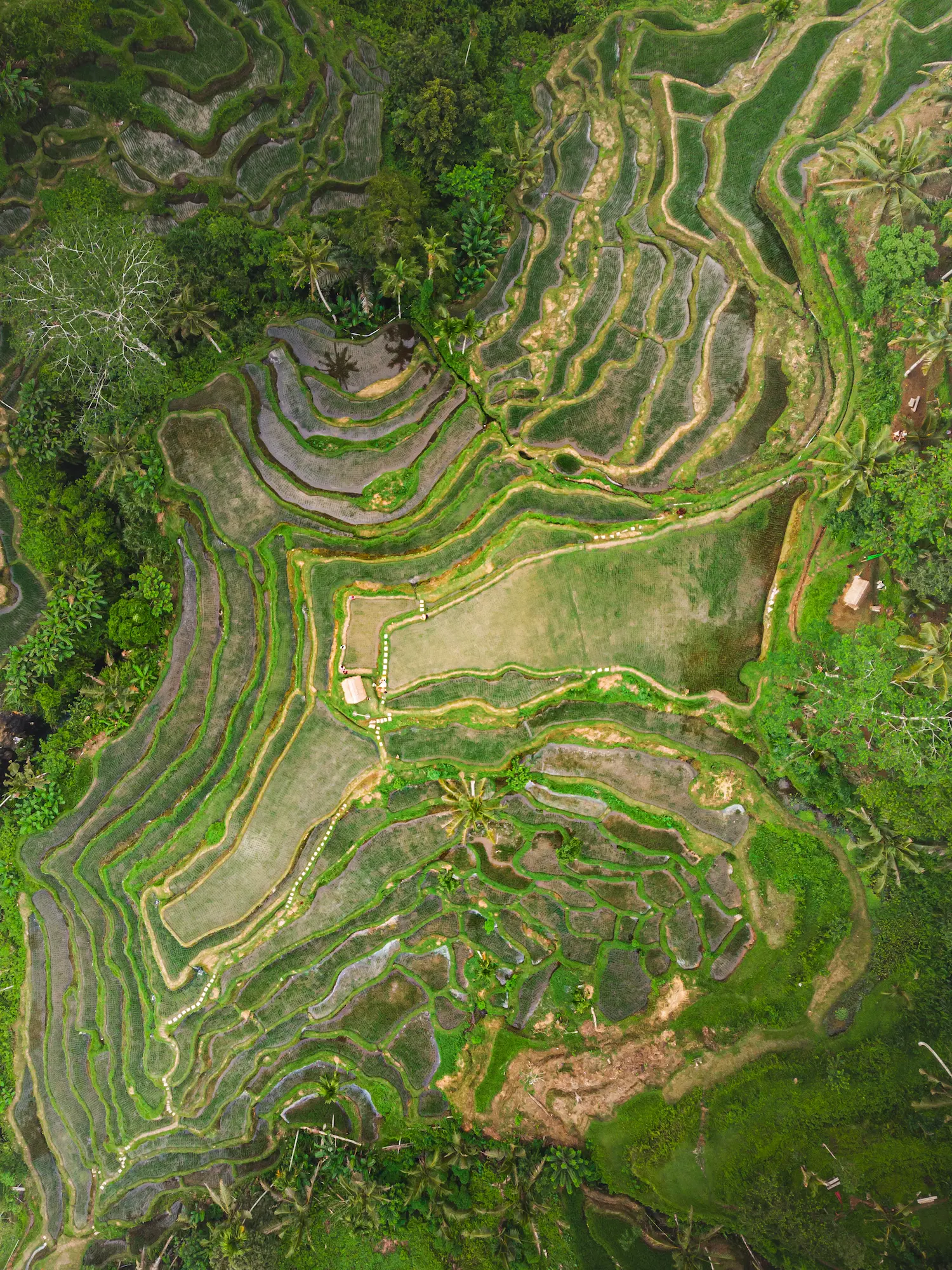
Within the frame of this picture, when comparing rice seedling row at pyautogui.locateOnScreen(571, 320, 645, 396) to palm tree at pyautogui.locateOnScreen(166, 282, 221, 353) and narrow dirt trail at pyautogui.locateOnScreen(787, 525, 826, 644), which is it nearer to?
narrow dirt trail at pyautogui.locateOnScreen(787, 525, 826, 644)

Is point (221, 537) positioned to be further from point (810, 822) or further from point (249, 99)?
point (810, 822)

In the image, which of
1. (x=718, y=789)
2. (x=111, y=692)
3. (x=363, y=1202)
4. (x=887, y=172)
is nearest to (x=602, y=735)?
(x=718, y=789)

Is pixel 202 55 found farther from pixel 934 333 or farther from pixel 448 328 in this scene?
pixel 934 333

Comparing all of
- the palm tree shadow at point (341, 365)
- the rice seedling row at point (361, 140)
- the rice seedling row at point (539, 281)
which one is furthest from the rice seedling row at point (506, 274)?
the rice seedling row at point (361, 140)

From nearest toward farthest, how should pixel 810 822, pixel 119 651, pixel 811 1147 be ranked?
pixel 811 1147, pixel 810 822, pixel 119 651

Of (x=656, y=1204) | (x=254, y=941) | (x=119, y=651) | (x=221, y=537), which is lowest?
(x=656, y=1204)

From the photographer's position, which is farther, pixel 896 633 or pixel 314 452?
Answer: pixel 314 452

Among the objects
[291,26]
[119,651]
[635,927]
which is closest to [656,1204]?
[635,927]

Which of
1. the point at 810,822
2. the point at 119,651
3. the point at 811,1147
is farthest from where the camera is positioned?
the point at 119,651
